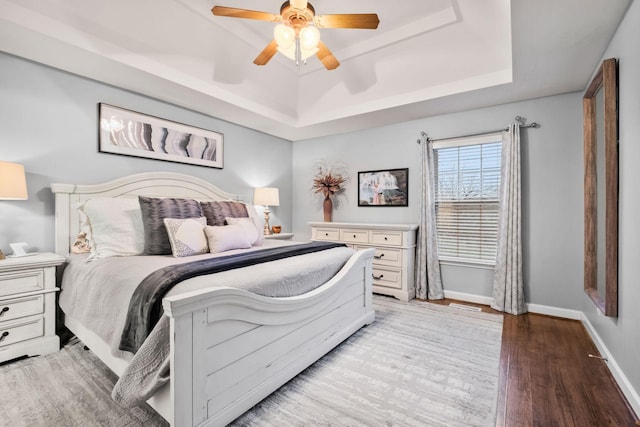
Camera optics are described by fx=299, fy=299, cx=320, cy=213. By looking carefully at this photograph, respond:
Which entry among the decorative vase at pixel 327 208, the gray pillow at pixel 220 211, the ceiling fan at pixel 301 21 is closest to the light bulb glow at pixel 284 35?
the ceiling fan at pixel 301 21

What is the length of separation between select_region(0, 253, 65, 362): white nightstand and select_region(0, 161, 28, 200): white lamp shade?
0.46m

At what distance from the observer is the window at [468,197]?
11.5ft

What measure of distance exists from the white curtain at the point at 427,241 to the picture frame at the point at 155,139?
2.68 meters

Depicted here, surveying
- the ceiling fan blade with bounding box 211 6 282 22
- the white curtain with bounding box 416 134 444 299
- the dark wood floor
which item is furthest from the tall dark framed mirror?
the ceiling fan blade with bounding box 211 6 282 22

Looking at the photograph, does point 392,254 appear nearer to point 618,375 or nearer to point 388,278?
point 388,278

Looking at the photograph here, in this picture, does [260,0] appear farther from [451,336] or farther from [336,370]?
[451,336]

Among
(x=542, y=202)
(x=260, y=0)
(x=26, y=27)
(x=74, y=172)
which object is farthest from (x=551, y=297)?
(x=26, y=27)

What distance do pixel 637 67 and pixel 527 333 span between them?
217 centimetres

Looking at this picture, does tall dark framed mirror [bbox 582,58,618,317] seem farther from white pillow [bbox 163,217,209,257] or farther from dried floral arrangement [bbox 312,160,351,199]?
white pillow [bbox 163,217,209,257]

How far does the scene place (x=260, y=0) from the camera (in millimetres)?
2582

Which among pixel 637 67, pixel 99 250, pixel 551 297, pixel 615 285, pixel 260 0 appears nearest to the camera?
pixel 637 67

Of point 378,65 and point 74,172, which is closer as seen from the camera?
point 74,172

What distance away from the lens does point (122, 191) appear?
2.95 metres

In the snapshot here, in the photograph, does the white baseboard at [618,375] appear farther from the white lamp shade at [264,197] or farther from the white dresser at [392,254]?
the white lamp shade at [264,197]
